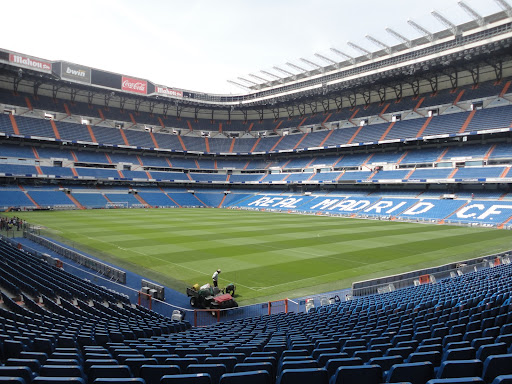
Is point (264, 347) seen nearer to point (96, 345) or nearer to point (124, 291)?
point (96, 345)

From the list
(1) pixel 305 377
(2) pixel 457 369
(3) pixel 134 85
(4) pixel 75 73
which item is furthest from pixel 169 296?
(3) pixel 134 85

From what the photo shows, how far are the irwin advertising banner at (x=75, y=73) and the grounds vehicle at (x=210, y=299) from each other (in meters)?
60.5

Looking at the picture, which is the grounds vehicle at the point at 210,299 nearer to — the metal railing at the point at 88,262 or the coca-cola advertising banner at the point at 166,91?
the metal railing at the point at 88,262

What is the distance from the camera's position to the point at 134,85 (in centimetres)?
7056

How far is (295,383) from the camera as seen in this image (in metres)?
3.41

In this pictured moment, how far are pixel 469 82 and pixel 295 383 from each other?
232ft

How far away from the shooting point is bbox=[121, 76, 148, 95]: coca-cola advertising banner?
69562 mm

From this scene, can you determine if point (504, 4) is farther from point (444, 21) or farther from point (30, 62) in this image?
point (30, 62)

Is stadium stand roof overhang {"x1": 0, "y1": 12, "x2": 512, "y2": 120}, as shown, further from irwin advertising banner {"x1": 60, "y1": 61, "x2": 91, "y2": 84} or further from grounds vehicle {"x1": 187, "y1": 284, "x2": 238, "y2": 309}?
grounds vehicle {"x1": 187, "y1": 284, "x2": 238, "y2": 309}

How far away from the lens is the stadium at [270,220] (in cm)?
550

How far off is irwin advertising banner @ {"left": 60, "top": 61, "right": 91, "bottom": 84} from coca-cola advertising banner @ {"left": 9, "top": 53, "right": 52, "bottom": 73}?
2.24m

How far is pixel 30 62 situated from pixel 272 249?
2162 inches

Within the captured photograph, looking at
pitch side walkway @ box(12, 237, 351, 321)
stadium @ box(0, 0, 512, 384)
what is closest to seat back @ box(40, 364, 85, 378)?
stadium @ box(0, 0, 512, 384)

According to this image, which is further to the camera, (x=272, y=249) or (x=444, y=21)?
(x=444, y=21)
